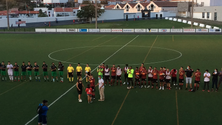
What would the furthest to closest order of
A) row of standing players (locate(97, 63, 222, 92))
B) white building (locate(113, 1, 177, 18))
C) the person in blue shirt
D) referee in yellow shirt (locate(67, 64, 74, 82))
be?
1. white building (locate(113, 1, 177, 18))
2. referee in yellow shirt (locate(67, 64, 74, 82))
3. row of standing players (locate(97, 63, 222, 92))
4. the person in blue shirt

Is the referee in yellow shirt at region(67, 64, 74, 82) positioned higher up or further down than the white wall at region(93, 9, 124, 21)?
further down

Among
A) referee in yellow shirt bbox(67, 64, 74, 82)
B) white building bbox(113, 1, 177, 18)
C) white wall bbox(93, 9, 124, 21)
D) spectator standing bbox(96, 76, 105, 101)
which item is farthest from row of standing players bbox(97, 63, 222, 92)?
white building bbox(113, 1, 177, 18)

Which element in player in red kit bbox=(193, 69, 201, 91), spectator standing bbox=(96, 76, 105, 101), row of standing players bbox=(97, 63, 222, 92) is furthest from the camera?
row of standing players bbox=(97, 63, 222, 92)

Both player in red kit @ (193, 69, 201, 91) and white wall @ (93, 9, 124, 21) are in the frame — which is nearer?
player in red kit @ (193, 69, 201, 91)

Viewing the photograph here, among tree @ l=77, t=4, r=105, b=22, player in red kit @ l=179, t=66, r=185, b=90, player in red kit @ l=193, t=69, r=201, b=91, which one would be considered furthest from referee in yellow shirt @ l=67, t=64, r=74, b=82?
tree @ l=77, t=4, r=105, b=22

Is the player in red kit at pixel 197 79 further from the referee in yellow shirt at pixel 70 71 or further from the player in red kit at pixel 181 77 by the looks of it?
the referee in yellow shirt at pixel 70 71

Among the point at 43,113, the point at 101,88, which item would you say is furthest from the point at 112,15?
the point at 43,113

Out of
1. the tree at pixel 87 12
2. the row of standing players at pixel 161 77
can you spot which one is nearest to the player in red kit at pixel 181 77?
the row of standing players at pixel 161 77

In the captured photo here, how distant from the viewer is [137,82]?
21.0 meters

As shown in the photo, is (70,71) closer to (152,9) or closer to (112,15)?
(112,15)

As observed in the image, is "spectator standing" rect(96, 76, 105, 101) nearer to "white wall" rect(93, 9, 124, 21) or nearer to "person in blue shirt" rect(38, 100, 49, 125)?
"person in blue shirt" rect(38, 100, 49, 125)

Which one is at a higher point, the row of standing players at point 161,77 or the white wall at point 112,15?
the white wall at point 112,15

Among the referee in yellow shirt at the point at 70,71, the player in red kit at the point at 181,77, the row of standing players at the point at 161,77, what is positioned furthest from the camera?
the referee in yellow shirt at the point at 70,71

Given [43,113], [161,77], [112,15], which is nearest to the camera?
[43,113]
